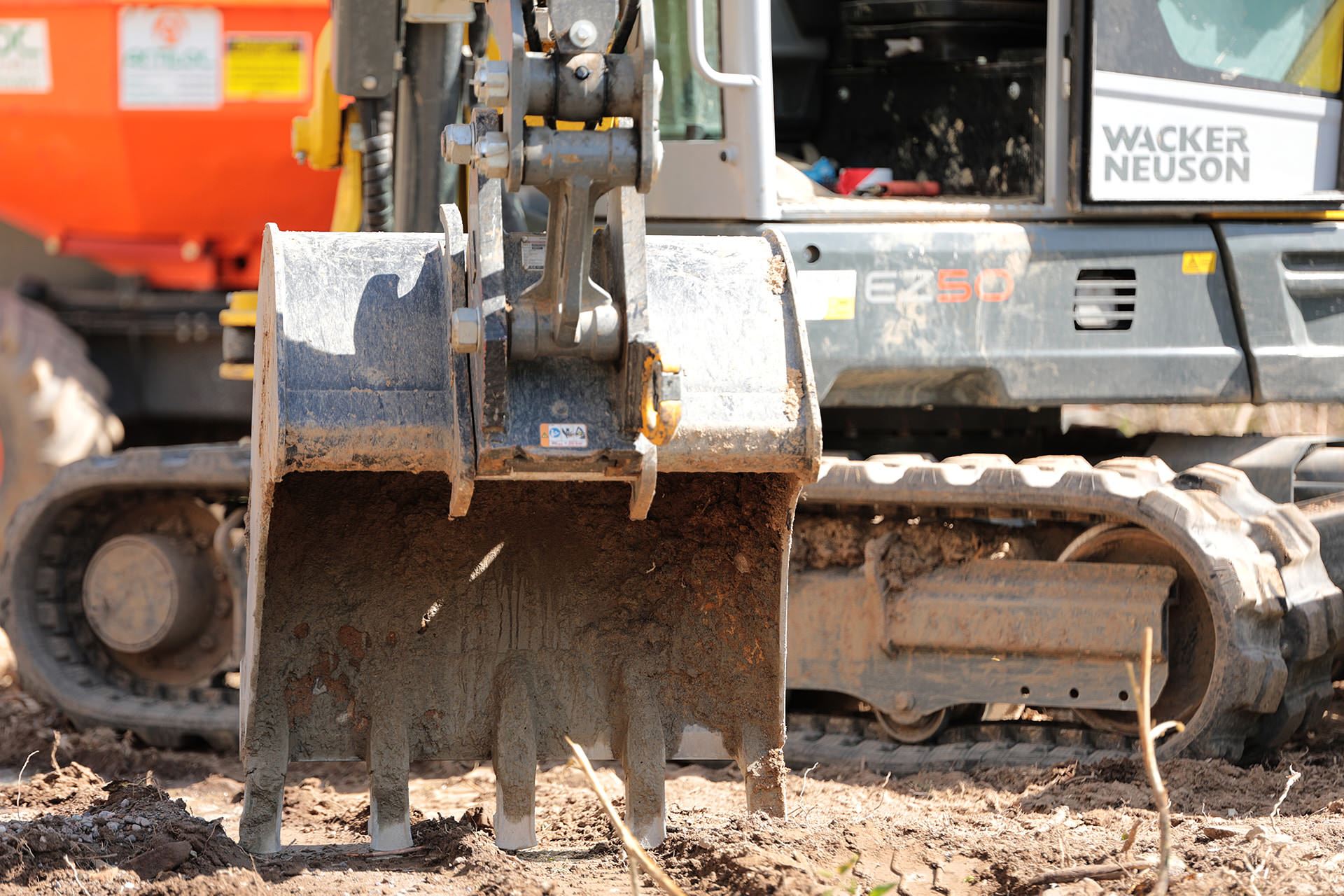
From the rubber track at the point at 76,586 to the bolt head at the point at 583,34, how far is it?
8.55 feet

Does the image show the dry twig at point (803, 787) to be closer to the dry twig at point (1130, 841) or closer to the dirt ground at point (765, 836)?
the dirt ground at point (765, 836)

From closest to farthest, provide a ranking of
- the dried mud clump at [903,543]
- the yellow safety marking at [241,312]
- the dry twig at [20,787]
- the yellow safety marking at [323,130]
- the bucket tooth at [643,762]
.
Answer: the bucket tooth at [643,762], the dry twig at [20,787], the dried mud clump at [903,543], the yellow safety marking at [323,130], the yellow safety marking at [241,312]

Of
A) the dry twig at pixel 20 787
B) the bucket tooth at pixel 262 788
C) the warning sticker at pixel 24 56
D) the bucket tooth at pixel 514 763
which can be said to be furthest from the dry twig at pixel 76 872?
the warning sticker at pixel 24 56

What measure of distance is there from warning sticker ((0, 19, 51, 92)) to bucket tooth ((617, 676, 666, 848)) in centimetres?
447

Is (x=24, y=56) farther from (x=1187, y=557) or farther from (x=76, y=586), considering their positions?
(x=1187, y=557)

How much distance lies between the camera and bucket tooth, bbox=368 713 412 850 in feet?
10.4

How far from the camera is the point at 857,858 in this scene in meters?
2.86

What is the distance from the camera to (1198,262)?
424cm

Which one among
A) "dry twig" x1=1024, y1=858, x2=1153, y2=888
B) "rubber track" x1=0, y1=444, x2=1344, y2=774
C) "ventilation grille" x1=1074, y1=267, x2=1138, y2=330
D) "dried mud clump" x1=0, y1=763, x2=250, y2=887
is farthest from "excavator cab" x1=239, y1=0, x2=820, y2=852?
"ventilation grille" x1=1074, y1=267, x2=1138, y2=330

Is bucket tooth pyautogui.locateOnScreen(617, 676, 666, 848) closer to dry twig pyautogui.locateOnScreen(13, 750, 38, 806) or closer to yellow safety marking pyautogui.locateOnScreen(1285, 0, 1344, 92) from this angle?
dry twig pyautogui.locateOnScreen(13, 750, 38, 806)

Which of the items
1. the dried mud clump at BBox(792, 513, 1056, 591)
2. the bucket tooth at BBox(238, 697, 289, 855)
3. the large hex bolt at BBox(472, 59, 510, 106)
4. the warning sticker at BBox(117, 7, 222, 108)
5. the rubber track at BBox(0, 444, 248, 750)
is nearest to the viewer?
the large hex bolt at BBox(472, 59, 510, 106)

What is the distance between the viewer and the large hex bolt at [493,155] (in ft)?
8.29

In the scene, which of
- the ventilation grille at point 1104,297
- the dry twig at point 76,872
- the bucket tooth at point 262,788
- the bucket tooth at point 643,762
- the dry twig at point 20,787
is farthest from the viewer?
the ventilation grille at point 1104,297

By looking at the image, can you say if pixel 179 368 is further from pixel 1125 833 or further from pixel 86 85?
pixel 1125 833
